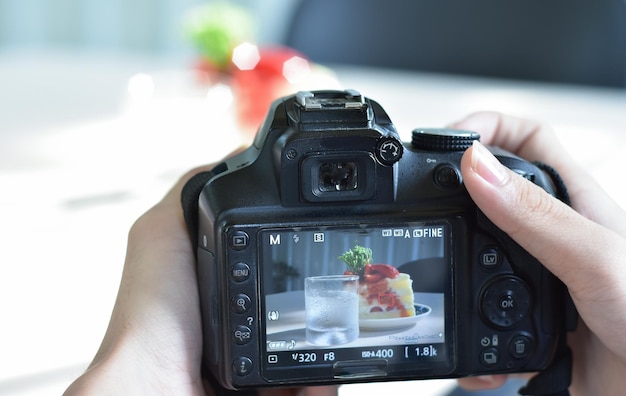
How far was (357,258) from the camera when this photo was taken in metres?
0.78

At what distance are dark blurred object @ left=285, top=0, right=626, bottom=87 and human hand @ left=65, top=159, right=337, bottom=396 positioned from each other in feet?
3.92

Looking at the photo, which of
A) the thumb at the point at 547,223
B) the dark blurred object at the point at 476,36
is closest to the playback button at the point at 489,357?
the thumb at the point at 547,223

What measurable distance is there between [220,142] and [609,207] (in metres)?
0.73

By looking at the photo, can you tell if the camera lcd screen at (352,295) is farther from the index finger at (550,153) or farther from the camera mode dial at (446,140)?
the index finger at (550,153)

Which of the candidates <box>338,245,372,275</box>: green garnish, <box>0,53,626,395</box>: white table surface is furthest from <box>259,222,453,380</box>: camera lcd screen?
<box>0,53,626,395</box>: white table surface

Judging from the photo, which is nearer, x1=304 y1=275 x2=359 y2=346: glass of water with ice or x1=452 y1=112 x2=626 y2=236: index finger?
x1=304 y1=275 x2=359 y2=346: glass of water with ice

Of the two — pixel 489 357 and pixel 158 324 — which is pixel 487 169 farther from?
A: pixel 158 324

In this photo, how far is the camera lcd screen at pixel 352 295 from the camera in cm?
78

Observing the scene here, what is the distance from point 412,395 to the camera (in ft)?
3.01

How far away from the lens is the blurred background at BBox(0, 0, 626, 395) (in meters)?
1.06

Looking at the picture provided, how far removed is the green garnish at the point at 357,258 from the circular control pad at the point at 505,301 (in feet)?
0.35

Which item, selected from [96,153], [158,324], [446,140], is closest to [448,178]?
[446,140]

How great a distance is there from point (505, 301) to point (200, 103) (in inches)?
34.1

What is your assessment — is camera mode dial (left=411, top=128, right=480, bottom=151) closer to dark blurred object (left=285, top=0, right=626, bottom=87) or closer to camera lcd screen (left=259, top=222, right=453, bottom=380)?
camera lcd screen (left=259, top=222, right=453, bottom=380)
